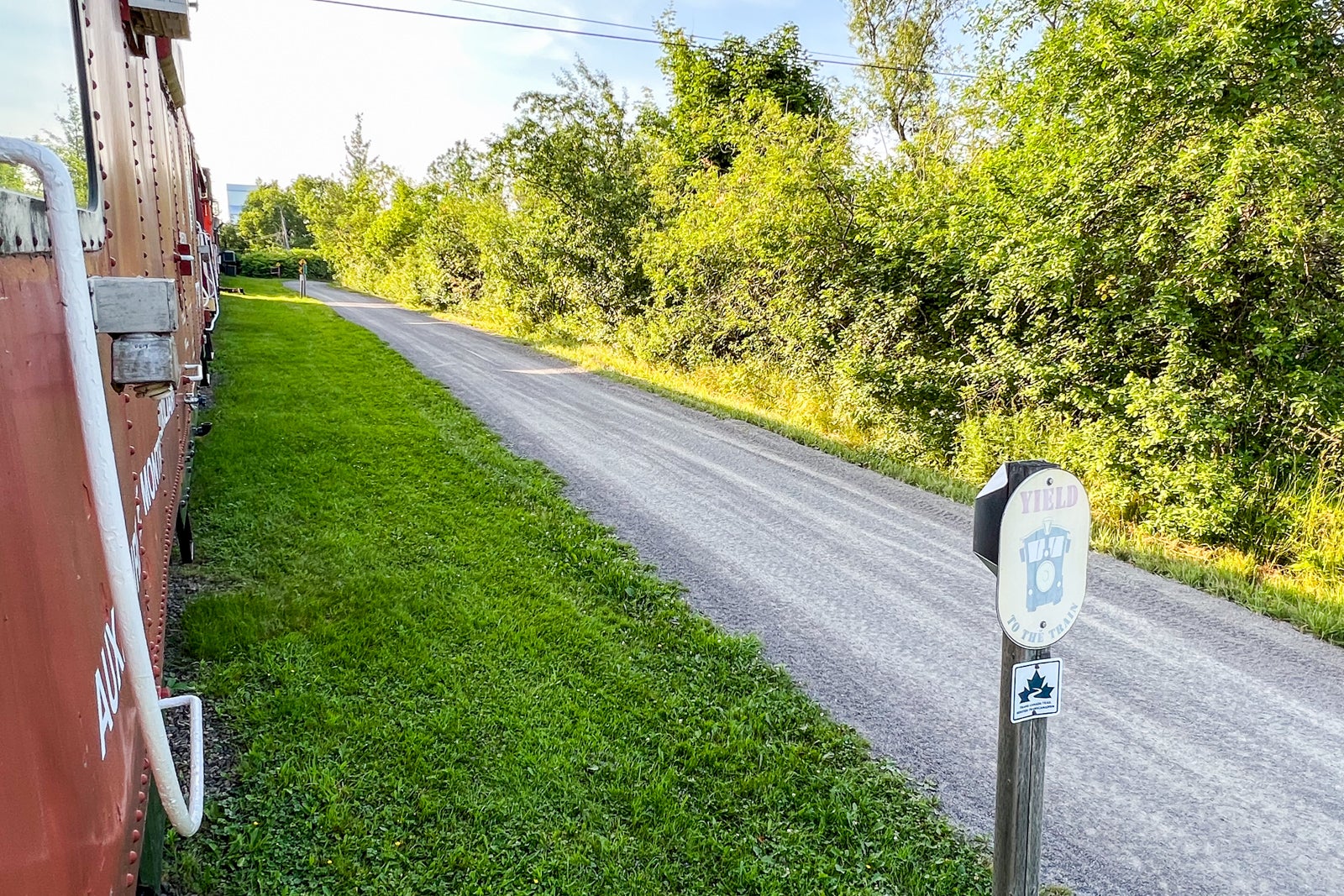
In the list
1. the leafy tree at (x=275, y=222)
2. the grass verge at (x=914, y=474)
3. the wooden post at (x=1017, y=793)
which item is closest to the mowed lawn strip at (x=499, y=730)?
the wooden post at (x=1017, y=793)

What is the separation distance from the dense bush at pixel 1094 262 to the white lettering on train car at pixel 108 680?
23.6ft

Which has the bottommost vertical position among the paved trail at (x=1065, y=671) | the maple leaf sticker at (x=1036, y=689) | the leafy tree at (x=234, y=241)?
the paved trail at (x=1065, y=671)

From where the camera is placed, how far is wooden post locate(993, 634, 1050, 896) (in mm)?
2109

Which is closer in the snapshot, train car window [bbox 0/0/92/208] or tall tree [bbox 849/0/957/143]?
train car window [bbox 0/0/92/208]

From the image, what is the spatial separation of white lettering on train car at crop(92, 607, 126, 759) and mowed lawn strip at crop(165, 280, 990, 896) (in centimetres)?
167

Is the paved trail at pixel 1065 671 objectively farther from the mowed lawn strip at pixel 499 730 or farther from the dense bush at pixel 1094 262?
the dense bush at pixel 1094 262

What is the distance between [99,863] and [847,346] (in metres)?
9.56

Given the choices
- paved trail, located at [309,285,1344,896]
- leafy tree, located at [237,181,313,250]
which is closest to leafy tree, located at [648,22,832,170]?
paved trail, located at [309,285,1344,896]

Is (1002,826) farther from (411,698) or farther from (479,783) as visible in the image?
(411,698)

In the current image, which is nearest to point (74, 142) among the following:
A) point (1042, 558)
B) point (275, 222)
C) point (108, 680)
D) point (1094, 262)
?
point (108, 680)

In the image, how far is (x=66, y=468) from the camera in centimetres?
128

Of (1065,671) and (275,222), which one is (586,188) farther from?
(275,222)

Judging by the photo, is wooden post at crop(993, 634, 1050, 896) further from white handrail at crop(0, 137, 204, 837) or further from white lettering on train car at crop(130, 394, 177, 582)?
white lettering on train car at crop(130, 394, 177, 582)

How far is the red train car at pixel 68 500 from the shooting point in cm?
103
